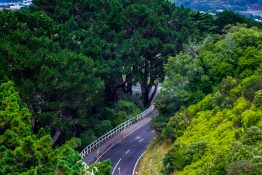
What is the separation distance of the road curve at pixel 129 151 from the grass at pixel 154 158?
1.13 metres

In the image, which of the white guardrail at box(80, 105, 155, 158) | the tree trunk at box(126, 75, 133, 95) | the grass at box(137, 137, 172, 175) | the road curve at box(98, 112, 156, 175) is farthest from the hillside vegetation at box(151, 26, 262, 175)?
the tree trunk at box(126, 75, 133, 95)

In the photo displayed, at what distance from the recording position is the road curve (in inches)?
1782

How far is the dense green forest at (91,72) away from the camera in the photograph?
1165 inches

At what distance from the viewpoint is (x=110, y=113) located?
5688 centimetres

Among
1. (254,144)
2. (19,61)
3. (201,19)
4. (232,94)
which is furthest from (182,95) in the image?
(201,19)

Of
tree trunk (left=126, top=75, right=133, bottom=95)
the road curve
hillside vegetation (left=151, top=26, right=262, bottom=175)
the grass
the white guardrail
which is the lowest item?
the road curve

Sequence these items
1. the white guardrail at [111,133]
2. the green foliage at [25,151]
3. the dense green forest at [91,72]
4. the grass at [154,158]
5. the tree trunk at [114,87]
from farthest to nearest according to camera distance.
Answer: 1. the tree trunk at [114,87]
2. the white guardrail at [111,133]
3. the grass at [154,158]
4. the dense green forest at [91,72]
5. the green foliage at [25,151]

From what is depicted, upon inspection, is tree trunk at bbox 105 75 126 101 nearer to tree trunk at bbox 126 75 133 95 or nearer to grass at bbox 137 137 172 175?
tree trunk at bbox 126 75 133 95

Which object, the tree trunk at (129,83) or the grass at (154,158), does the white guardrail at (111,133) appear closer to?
the tree trunk at (129,83)

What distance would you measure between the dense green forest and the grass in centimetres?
147

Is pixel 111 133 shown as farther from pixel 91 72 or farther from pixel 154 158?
pixel 154 158

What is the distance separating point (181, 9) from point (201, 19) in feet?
25.7

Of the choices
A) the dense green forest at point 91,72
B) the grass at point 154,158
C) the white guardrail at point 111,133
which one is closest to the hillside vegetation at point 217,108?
the dense green forest at point 91,72

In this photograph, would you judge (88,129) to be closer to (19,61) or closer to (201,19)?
(19,61)
